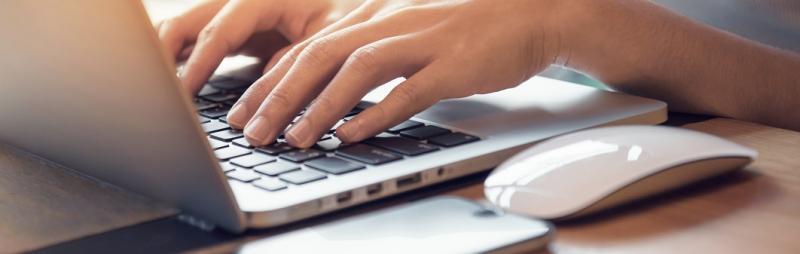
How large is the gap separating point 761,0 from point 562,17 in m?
0.45

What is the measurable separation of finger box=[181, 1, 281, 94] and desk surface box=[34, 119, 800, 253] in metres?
0.37

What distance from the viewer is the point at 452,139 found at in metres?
0.67

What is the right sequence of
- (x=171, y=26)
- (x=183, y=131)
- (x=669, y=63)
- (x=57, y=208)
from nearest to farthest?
(x=183, y=131) < (x=57, y=208) < (x=669, y=63) < (x=171, y=26)

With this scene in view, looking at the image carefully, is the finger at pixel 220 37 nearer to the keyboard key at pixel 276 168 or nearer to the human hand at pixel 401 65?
the human hand at pixel 401 65

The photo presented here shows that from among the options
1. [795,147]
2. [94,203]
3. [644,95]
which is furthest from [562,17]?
[94,203]

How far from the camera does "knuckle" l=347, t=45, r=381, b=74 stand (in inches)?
28.6

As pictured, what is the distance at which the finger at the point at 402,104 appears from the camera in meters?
0.68

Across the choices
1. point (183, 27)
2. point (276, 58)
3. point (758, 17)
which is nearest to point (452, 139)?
point (276, 58)

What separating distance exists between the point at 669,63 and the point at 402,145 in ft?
0.87

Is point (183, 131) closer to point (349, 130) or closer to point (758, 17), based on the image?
point (349, 130)

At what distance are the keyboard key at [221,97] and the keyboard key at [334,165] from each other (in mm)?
263

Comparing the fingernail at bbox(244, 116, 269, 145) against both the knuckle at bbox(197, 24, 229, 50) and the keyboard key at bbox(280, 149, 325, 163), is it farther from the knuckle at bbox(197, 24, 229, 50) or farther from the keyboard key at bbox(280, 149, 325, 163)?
the knuckle at bbox(197, 24, 229, 50)

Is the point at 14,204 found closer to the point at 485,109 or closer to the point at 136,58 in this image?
the point at 136,58

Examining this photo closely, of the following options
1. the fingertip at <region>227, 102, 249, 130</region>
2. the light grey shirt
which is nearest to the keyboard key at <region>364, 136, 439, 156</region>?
the fingertip at <region>227, 102, 249, 130</region>
